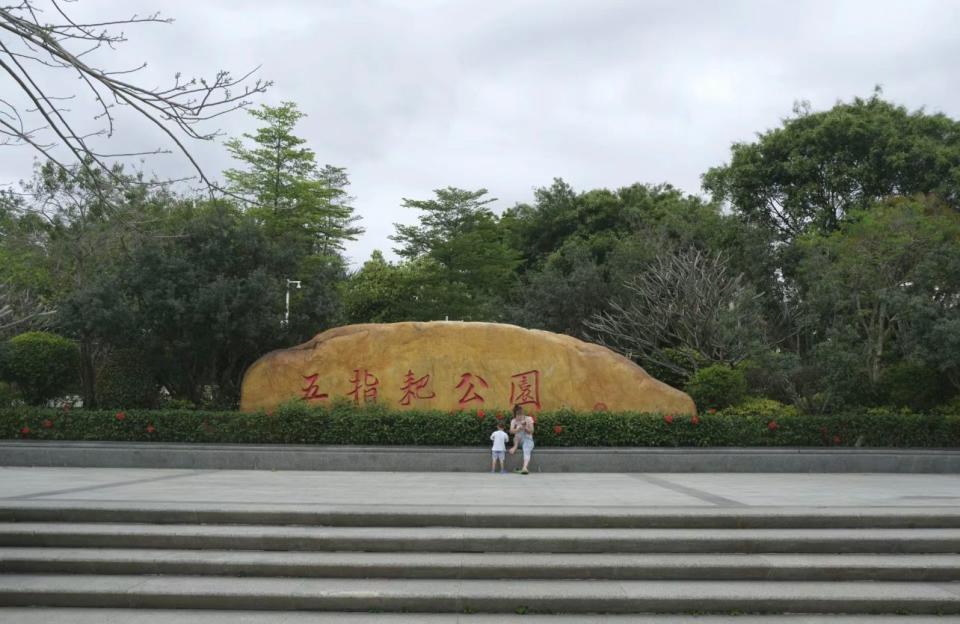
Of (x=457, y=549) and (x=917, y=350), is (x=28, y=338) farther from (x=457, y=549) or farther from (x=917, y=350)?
(x=917, y=350)

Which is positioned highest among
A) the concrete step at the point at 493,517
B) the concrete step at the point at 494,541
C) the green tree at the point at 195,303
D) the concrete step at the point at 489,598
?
the green tree at the point at 195,303

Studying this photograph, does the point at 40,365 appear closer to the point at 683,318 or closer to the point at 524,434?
the point at 524,434

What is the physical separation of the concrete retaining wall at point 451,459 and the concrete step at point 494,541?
557 centimetres

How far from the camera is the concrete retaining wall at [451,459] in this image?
12.0 m

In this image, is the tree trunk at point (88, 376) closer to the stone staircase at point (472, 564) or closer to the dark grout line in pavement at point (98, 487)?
the dark grout line in pavement at point (98, 487)

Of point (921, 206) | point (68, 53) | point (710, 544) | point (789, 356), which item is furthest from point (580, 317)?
point (68, 53)

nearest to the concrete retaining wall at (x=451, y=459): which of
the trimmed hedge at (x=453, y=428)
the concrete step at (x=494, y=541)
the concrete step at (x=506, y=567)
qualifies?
the trimmed hedge at (x=453, y=428)

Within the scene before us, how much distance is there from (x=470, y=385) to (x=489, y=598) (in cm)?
842

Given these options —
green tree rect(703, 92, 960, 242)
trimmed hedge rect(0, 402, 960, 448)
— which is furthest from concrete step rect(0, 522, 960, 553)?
green tree rect(703, 92, 960, 242)

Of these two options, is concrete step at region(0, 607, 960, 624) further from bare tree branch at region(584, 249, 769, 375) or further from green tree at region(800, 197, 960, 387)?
bare tree branch at region(584, 249, 769, 375)

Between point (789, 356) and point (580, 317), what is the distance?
660 centimetres

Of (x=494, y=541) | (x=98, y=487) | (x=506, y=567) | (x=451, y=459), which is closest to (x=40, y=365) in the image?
(x=98, y=487)

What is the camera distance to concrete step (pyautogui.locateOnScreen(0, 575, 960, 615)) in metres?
5.37

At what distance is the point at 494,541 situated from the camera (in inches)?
245
